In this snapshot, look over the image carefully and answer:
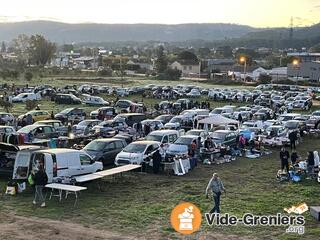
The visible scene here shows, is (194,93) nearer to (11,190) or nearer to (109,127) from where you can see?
(109,127)

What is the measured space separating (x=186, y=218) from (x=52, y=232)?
3.45 m

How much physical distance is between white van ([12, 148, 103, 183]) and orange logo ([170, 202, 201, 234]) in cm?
444

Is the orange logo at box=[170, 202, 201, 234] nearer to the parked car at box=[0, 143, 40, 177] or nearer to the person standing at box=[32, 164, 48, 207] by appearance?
the person standing at box=[32, 164, 48, 207]

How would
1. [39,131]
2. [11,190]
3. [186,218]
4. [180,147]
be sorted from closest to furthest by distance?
[186,218]
[11,190]
[180,147]
[39,131]

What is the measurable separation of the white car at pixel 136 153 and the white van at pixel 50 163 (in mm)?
3737

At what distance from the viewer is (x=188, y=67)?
415 feet

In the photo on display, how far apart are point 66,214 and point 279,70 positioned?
99.7m

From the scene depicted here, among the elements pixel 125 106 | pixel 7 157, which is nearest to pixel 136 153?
pixel 7 157

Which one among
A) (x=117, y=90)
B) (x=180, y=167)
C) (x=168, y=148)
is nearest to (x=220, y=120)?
(x=168, y=148)

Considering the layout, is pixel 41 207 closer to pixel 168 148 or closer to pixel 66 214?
pixel 66 214

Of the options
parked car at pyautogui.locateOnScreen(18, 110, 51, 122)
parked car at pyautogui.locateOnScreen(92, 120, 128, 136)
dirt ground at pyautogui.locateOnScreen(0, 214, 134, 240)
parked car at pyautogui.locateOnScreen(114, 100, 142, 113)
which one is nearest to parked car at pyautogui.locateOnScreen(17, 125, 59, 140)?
parked car at pyautogui.locateOnScreen(92, 120, 128, 136)

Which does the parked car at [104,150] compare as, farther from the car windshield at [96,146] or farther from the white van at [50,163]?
the white van at [50,163]

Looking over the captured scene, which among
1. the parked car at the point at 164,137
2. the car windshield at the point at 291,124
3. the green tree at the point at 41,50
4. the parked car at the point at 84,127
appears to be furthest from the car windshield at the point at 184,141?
the green tree at the point at 41,50

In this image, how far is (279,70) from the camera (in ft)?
363
